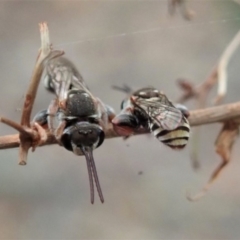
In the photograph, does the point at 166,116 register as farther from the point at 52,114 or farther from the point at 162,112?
the point at 52,114

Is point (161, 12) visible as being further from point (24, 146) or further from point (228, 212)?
point (24, 146)

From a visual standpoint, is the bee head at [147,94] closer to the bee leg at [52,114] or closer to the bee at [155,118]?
the bee at [155,118]

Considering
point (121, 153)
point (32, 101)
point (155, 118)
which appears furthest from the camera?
point (121, 153)

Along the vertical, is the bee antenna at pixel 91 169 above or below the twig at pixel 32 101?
below

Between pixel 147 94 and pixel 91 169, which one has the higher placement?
pixel 147 94

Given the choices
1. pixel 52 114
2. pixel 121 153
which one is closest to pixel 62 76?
pixel 52 114

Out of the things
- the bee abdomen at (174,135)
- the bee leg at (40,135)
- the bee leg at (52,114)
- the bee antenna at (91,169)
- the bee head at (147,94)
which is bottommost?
the bee antenna at (91,169)

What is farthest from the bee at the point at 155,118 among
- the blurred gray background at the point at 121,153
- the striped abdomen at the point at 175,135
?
the blurred gray background at the point at 121,153
